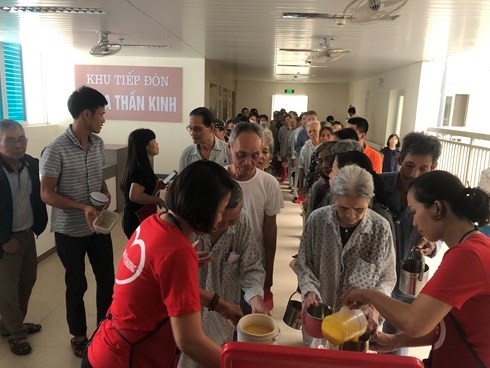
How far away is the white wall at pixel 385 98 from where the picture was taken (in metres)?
7.73

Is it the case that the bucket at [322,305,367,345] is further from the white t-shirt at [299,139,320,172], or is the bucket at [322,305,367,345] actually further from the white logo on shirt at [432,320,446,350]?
the white t-shirt at [299,139,320,172]

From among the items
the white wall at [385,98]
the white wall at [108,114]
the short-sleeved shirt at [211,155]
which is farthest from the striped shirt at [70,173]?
the white wall at [385,98]

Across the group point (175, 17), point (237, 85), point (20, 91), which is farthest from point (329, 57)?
point (237, 85)

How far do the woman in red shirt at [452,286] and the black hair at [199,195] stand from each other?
0.60 metres

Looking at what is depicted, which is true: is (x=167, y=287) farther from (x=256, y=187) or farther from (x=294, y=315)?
(x=256, y=187)

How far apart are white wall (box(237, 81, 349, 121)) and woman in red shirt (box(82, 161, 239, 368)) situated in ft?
49.7

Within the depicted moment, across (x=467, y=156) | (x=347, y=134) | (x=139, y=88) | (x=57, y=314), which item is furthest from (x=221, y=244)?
(x=139, y=88)

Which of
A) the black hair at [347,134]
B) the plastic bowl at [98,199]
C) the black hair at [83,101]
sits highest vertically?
the black hair at [83,101]

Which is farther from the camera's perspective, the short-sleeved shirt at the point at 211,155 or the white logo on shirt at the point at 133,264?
the short-sleeved shirt at the point at 211,155

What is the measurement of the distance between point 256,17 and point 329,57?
1.16 metres

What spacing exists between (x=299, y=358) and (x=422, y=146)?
167 centimetres

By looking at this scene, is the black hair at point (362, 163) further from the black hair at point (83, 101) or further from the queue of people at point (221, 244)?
the black hair at point (83, 101)

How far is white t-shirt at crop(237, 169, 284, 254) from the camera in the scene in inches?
73.4

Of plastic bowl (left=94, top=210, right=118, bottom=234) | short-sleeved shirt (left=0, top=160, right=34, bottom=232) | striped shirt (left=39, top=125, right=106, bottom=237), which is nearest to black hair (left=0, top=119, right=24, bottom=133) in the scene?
short-sleeved shirt (left=0, top=160, right=34, bottom=232)
